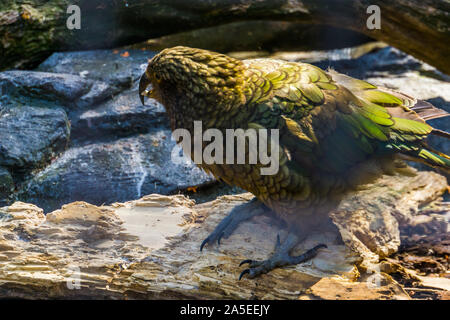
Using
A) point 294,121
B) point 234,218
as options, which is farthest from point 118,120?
point 294,121

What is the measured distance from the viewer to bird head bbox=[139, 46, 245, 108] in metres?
2.85

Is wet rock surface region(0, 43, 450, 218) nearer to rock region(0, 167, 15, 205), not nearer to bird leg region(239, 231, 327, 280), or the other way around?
rock region(0, 167, 15, 205)

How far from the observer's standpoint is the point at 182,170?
4.69m

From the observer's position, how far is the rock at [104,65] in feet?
17.3

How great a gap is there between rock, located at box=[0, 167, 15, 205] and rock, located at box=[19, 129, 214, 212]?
0.36 feet

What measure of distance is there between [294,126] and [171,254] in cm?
114

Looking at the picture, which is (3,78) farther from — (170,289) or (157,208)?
(170,289)

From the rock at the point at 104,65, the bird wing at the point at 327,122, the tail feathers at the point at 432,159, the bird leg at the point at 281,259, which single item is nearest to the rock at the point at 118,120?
the rock at the point at 104,65

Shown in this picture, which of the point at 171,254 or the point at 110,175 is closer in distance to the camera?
the point at 171,254

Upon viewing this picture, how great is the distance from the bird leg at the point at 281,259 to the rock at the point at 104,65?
3.07 m

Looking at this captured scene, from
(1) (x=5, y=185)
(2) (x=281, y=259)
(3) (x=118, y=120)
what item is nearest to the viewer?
(2) (x=281, y=259)

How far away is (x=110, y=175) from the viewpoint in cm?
454

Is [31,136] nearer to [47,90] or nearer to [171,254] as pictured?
[47,90]

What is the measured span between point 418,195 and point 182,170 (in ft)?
7.29
